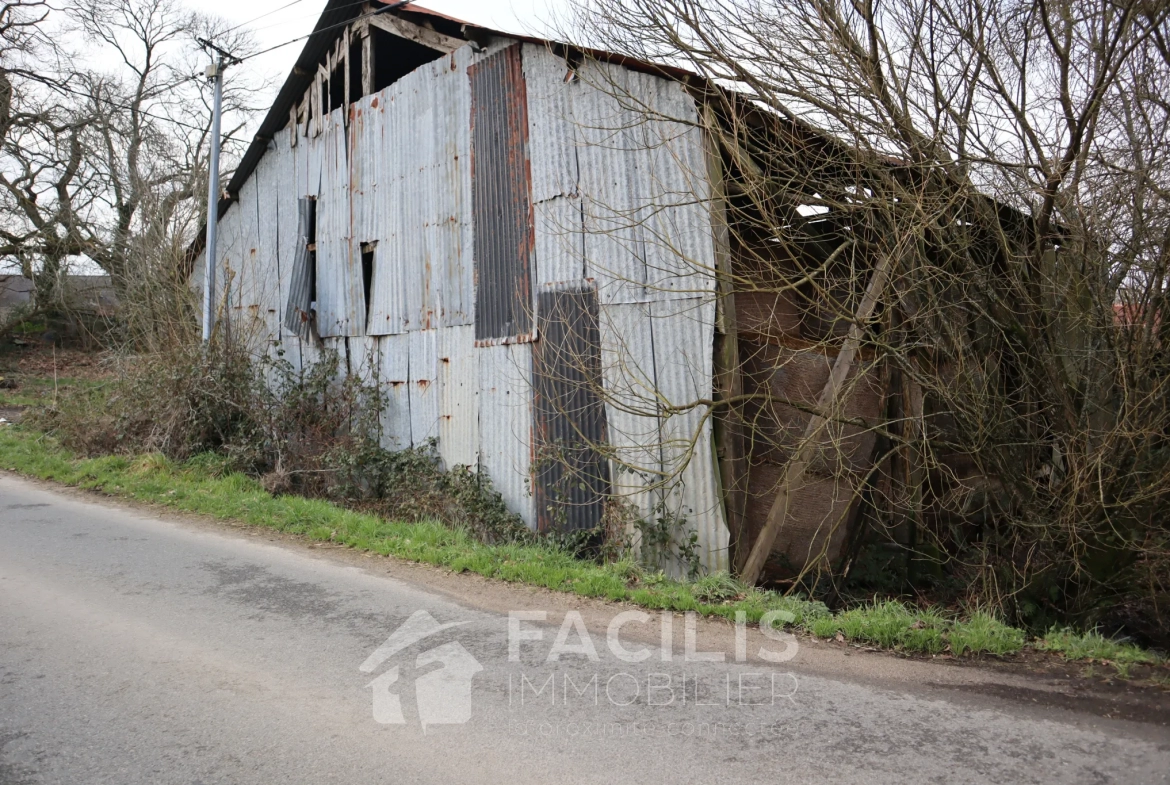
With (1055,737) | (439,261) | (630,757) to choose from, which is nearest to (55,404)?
(439,261)

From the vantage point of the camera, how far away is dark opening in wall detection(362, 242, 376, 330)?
454 inches

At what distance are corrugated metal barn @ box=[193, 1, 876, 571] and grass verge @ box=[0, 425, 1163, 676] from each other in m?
0.91

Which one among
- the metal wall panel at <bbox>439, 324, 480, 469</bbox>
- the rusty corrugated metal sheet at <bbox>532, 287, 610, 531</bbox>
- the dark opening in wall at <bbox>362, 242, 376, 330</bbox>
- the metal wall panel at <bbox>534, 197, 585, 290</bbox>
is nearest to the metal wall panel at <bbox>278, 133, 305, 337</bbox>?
the dark opening in wall at <bbox>362, 242, 376, 330</bbox>

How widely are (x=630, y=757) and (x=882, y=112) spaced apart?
5.37 metres

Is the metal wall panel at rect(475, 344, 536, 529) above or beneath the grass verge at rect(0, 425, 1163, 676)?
above

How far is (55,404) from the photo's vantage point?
15.3 meters

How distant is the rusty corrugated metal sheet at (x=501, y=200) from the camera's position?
9125mm

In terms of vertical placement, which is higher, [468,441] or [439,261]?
[439,261]

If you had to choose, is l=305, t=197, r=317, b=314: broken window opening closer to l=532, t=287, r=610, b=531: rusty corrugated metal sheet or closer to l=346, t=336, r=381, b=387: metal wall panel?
l=346, t=336, r=381, b=387: metal wall panel

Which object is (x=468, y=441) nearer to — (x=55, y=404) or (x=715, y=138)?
(x=715, y=138)

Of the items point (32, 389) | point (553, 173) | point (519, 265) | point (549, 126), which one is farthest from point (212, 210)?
point (32, 389)

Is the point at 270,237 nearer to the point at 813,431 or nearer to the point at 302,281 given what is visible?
the point at 302,281

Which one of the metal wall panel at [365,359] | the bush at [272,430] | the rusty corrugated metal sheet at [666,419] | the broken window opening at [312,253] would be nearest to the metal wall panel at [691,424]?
the rusty corrugated metal sheet at [666,419]

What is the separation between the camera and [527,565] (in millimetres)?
7062
